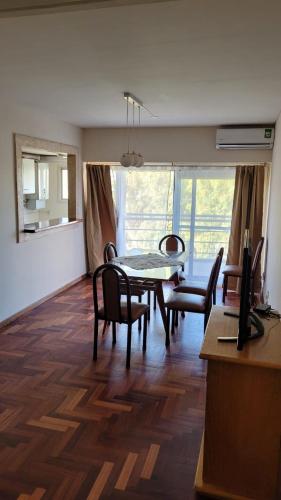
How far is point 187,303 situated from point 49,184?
447 centimetres

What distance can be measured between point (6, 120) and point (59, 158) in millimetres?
3019

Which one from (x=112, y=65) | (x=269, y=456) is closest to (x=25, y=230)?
(x=112, y=65)

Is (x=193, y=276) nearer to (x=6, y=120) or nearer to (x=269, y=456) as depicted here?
(x=6, y=120)

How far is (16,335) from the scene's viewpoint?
3783 millimetres

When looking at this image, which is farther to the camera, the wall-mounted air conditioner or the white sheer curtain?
the white sheer curtain

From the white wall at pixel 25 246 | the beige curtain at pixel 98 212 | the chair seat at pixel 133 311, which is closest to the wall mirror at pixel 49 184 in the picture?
the white wall at pixel 25 246

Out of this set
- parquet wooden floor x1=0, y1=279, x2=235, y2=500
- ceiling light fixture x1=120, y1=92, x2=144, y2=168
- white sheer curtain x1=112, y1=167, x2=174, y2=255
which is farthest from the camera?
white sheer curtain x1=112, y1=167, x2=174, y2=255

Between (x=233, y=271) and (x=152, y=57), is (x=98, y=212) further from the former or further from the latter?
(x=152, y=57)

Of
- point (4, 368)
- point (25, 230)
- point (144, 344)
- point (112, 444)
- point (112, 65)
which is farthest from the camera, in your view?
point (25, 230)

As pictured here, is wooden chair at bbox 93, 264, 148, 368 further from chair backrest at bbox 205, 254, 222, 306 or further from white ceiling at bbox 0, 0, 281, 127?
white ceiling at bbox 0, 0, 281, 127

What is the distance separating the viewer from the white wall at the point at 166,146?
17.2 ft

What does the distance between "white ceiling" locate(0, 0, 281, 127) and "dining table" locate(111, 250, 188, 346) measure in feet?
5.38

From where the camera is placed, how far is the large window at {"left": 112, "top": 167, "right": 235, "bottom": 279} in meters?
5.70

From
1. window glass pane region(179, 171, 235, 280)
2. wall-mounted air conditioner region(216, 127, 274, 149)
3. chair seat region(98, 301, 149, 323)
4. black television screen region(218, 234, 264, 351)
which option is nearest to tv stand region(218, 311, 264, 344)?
black television screen region(218, 234, 264, 351)
